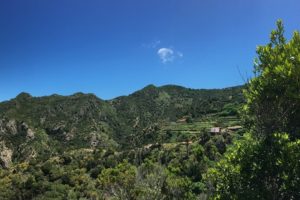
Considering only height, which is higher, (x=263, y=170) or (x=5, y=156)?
(x=263, y=170)

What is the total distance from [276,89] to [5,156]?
155 meters

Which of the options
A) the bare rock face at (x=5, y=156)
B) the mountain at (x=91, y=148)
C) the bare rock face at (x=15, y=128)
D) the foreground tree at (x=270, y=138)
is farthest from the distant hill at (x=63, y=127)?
the foreground tree at (x=270, y=138)

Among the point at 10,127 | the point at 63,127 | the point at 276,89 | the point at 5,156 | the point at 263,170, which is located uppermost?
the point at 10,127

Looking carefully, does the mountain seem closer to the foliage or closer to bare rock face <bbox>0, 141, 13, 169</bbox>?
bare rock face <bbox>0, 141, 13, 169</bbox>

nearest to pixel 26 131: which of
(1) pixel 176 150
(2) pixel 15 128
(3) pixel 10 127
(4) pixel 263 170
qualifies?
(2) pixel 15 128

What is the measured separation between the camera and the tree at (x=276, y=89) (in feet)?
37.5

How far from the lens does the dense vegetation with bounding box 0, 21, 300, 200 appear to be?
1149 centimetres

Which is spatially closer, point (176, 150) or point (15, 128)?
point (176, 150)

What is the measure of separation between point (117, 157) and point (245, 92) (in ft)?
298

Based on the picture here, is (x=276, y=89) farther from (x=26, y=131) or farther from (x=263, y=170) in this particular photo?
(x=26, y=131)

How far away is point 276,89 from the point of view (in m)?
11.9

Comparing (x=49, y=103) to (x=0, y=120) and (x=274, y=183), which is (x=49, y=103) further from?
(x=274, y=183)

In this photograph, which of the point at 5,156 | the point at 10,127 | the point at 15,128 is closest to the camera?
the point at 5,156

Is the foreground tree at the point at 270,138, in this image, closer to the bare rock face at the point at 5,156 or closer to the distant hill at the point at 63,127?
the distant hill at the point at 63,127
